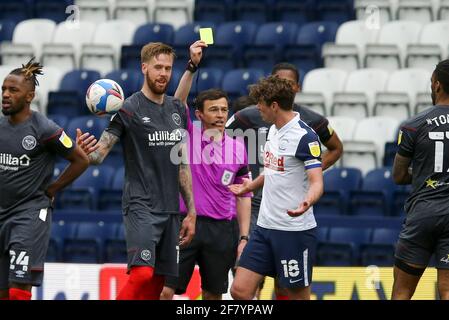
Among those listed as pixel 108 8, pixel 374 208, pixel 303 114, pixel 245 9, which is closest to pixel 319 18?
pixel 245 9

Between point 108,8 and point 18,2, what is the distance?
5.59ft

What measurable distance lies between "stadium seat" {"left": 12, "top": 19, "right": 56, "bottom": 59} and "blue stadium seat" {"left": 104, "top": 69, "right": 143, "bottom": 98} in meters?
2.13

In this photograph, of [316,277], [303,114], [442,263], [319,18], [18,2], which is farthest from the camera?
[18,2]

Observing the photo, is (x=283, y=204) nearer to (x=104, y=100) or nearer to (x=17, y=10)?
(x=104, y=100)

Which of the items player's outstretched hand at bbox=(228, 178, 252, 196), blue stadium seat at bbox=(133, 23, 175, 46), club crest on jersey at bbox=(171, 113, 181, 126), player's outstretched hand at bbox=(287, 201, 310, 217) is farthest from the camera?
blue stadium seat at bbox=(133, 23, 175, 46)

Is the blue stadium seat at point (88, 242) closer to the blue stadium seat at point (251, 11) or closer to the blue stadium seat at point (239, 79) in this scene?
the blue stadium seat at point (239, 79)

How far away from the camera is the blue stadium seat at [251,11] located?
19750 millimetres

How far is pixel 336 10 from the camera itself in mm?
19312

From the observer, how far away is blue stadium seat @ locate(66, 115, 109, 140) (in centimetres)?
1722

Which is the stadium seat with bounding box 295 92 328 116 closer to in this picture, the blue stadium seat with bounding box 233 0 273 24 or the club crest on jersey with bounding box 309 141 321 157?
the blue stadium seat with bounding box 233 0 273 24

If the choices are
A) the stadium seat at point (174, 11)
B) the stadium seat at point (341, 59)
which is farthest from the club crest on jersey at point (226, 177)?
the stadium seat at point (174, 11)

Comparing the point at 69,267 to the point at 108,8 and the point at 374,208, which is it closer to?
the point at 374,208

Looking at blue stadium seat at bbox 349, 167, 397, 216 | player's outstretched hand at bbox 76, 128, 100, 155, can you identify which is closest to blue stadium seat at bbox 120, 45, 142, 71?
blue stadium seat at bbox 349, 167, 397, 216

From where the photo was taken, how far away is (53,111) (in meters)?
18.3
